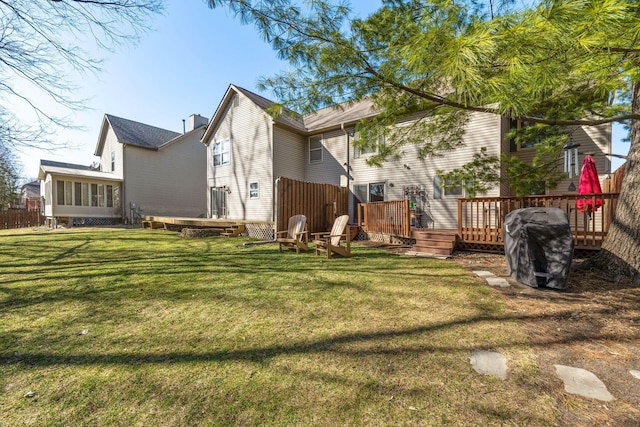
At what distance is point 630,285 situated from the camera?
420 centimetres

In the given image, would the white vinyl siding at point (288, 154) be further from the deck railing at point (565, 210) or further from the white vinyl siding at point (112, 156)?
the white vinyl siding at point (112, 156)

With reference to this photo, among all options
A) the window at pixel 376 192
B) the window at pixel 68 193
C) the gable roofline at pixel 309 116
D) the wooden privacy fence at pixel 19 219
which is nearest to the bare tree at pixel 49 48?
the gable roofline at pixel 309 116

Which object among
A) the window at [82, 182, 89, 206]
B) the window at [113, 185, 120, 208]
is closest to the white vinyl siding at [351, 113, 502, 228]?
the window at [113, 185, 120, 208]

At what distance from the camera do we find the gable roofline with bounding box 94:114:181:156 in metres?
17.9

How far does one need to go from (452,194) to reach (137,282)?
33.9 ft

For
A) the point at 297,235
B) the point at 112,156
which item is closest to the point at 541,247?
the point at 297,235

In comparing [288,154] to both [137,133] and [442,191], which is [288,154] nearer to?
[442,191]

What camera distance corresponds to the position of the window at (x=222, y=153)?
48.4ft

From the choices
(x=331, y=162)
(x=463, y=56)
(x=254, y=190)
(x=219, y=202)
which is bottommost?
(x=219, y=202)

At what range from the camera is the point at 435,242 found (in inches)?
297

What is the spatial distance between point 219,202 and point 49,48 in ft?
33.9

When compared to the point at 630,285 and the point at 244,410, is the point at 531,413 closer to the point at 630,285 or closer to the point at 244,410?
the point at 244,410

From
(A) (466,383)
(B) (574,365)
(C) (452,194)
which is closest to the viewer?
(A) (466,383)

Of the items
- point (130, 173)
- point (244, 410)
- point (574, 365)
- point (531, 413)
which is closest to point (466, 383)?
point (531, 413)
